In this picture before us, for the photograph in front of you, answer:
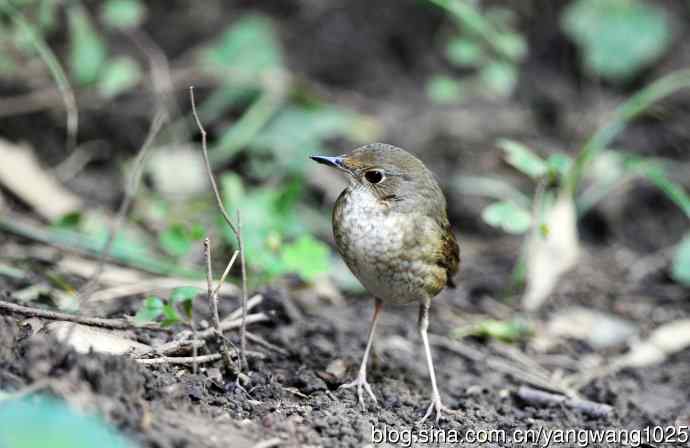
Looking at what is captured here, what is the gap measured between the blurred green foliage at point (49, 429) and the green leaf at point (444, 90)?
563 centimetres

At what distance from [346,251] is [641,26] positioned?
4915 mm

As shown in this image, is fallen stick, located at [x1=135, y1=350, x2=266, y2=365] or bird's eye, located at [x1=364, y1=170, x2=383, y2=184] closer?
fallen stick, located at [x1=135, y1=350, x2=266, y2=365]

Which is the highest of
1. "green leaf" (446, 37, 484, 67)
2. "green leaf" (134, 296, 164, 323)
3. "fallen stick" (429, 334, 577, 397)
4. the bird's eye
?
"green leaf" (446, 37, 484, 67)

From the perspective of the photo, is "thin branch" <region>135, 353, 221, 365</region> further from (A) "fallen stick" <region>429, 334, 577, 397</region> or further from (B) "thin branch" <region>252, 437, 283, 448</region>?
(A) "fallen stick" <region>429, 334, 577, 397</region>

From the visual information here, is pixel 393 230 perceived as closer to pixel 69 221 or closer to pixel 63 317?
pixel 63 317

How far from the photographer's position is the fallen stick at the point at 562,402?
4.16m

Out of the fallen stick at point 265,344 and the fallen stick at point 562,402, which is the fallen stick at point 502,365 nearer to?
the fallen stick at point 562,402

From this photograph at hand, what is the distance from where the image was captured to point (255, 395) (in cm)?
346

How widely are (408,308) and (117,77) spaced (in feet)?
9.29

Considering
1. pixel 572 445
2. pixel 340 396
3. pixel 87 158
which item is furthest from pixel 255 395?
pixel 87 158

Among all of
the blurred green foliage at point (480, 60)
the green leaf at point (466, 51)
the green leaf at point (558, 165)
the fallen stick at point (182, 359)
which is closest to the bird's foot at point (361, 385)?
the fallen stick at point (182, 359)

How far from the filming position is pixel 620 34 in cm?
775

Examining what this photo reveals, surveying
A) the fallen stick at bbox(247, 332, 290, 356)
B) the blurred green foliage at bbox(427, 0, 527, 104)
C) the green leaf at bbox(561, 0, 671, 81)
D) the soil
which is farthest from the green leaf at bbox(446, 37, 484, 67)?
the fallen stick at bbox(247, 332, 290, 356)

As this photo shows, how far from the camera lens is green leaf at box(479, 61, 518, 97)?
24.5ft
